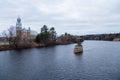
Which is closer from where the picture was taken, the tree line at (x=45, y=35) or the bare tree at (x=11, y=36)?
the bare tree at (x=11, y=36)

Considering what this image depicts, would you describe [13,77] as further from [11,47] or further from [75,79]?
[11,47]

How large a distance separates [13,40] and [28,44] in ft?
36.3

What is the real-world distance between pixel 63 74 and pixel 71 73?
1.89 m

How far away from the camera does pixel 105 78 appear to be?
30.9 m

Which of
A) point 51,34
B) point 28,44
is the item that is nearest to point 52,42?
point 51,34

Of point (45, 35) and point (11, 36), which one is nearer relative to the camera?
point (11, 36)

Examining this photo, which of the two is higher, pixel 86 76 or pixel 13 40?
pixel 13 40

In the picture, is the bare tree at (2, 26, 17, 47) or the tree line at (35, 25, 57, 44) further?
the tree line at (35, 25, 57, 44)

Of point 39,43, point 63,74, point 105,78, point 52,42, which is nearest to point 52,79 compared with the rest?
point 63,74

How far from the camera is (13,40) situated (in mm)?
103812

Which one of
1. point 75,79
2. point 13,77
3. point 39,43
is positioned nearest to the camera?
point 75,79

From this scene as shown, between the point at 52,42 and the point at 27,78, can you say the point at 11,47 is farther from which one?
the point at 27,78

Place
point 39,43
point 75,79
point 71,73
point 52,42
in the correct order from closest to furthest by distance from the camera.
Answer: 1. point 75,79
2. point 71,73
3. point 39,43
4. point 52,42

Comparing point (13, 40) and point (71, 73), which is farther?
point (13, 40)
